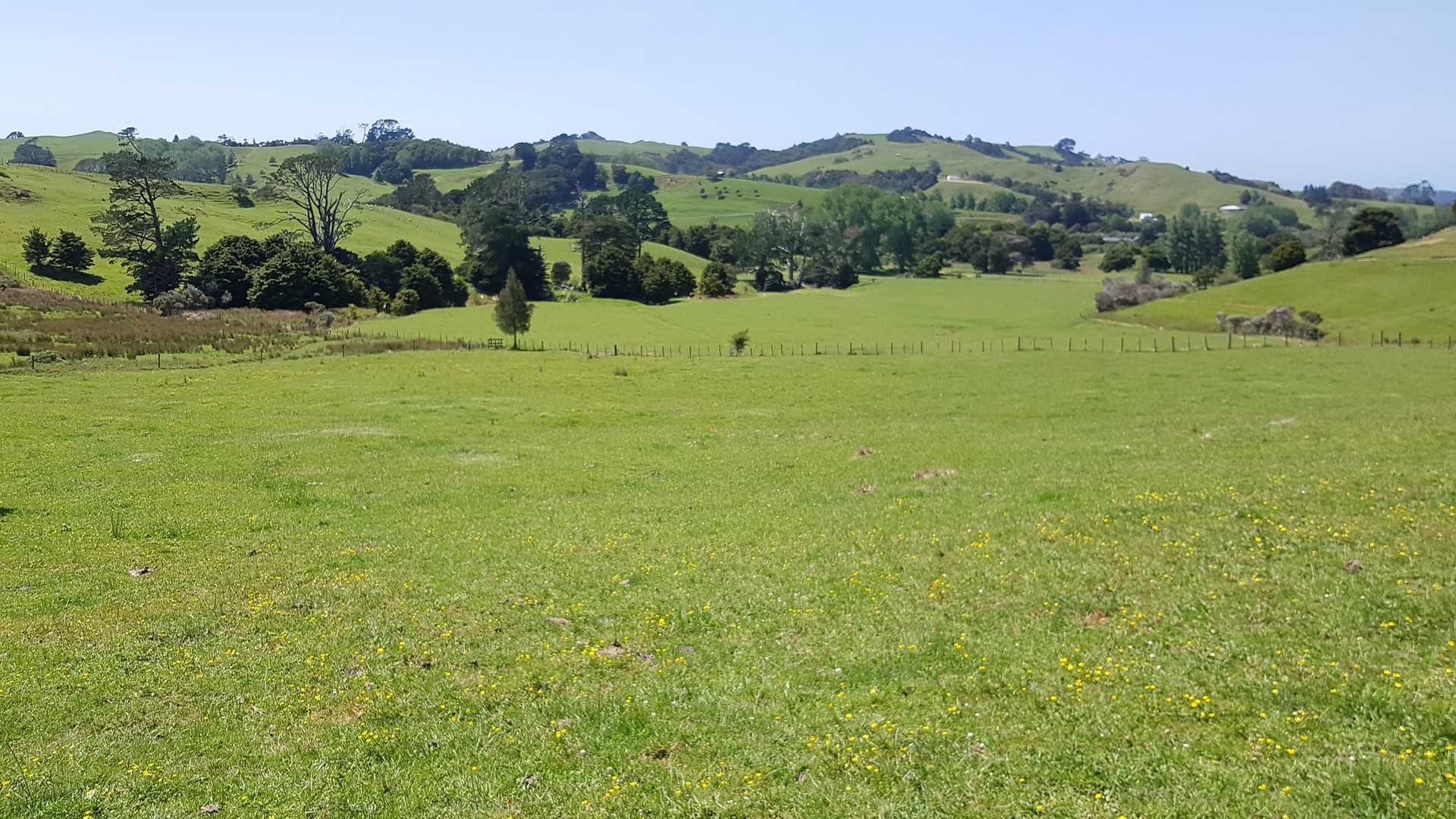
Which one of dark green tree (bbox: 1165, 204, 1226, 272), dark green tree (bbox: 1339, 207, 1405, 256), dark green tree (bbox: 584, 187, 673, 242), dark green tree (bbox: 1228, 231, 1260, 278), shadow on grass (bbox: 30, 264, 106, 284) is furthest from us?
dark green tree (bbox: 584, 187, 673, 242)

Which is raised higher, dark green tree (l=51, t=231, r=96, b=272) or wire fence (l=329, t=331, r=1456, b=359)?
dark green tree (l=51, t=231, r=96, b=272)

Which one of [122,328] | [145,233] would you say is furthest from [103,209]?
[122,328]

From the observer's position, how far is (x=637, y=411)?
42.1 metres

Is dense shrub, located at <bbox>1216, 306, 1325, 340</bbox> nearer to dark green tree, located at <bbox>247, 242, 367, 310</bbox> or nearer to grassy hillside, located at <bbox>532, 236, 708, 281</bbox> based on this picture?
grassy hillside, located at <bbox>532, 236, 708, 281</bbox>

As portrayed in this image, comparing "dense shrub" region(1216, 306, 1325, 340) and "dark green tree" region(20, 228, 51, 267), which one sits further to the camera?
"dark green tree" region(20, 228, 51, 267)

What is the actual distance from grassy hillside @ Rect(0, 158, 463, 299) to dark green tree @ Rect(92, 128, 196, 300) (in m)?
2.49

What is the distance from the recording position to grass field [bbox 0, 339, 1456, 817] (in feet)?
30.1

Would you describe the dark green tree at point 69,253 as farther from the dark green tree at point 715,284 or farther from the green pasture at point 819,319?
the dark green tree at point 715,284

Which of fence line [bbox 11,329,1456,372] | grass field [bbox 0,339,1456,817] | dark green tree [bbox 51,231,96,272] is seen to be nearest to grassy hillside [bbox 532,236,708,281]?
dark green tree [bbox 51,231,96,272]

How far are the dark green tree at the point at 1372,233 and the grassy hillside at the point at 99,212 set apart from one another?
13755 centimetres

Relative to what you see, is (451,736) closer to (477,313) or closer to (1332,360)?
(1332,360)

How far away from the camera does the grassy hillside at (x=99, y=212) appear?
104 metres

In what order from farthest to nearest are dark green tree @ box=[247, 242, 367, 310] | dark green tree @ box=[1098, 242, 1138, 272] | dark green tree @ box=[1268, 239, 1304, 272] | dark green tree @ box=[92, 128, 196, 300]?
dark green tree @ box=[1098, 242, 1138, 272]
dark green tree @ box=[1268, 239, 1304, 272]
dark green tree @ box=[92, 128, 196, 300]
dark green tree @ box=[247, 242, 367, 310]

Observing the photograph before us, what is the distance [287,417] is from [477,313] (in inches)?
2743
